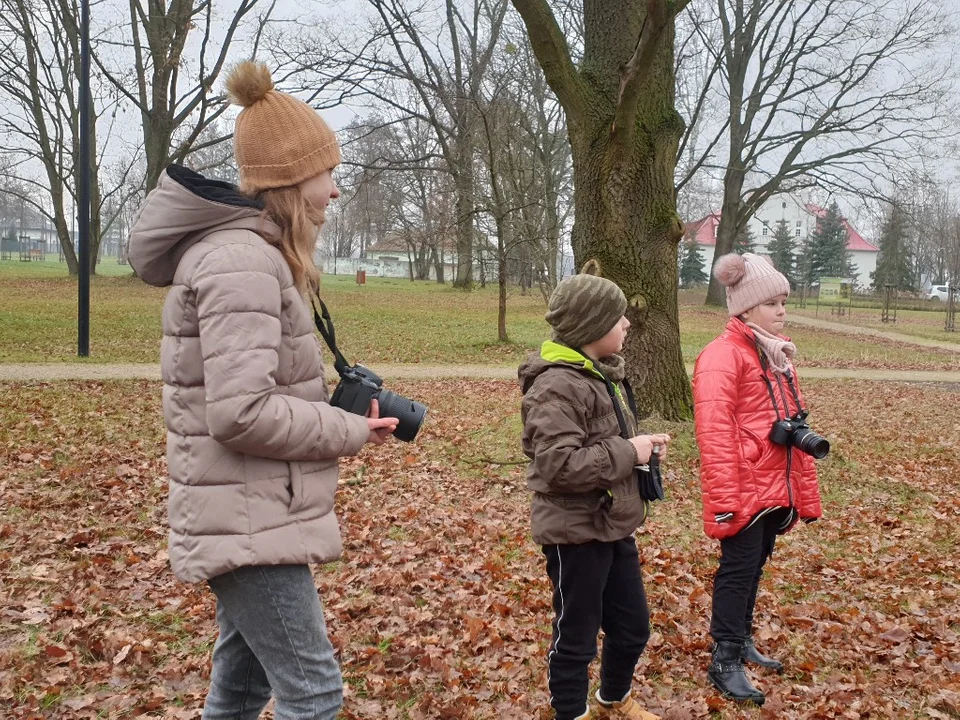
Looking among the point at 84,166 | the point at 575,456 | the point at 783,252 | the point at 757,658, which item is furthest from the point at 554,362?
the point at 783,252

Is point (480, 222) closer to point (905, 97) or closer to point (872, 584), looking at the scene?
point (905, 97)

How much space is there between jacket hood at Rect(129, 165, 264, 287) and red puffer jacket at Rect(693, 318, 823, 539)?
2.12 metres

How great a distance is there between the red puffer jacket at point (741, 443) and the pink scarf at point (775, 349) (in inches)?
1.3

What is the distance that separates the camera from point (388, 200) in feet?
167

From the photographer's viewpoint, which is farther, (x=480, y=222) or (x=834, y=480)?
(x=480, y=222)

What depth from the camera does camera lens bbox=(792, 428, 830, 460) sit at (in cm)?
333

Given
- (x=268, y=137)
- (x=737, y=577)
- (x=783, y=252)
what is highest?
(x=783, y=252)

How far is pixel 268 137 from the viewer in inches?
84.7

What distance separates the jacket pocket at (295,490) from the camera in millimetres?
2031

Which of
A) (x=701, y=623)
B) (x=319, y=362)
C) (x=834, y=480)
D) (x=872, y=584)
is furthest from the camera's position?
(x=834, y=480)

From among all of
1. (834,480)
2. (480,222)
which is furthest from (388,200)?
(834,480)

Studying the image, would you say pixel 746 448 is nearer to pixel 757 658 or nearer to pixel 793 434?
pixel 793 434

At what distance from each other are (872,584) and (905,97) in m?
26.3

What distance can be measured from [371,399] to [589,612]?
4.18ft
